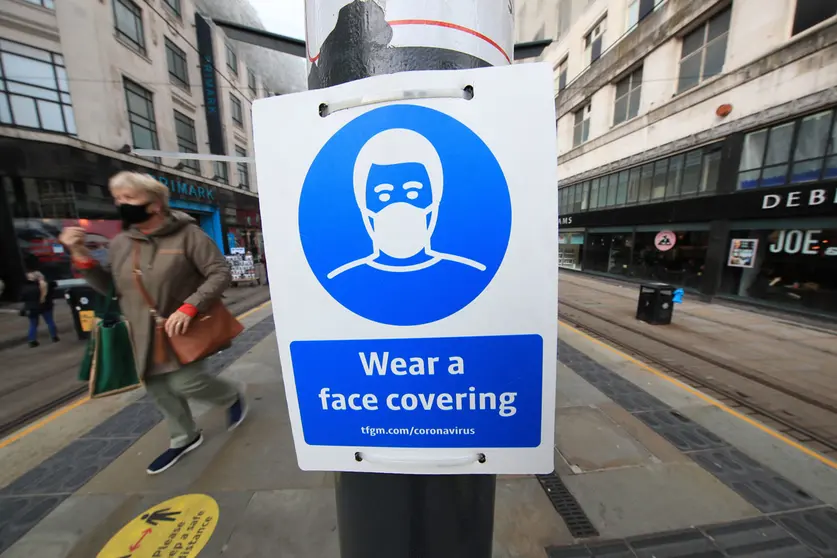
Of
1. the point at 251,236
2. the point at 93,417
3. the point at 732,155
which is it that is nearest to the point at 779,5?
the point at 732,155

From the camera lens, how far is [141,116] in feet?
44.3

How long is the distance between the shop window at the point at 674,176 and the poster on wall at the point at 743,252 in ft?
8.73

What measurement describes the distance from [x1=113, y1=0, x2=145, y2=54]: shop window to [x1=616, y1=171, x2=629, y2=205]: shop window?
67.9ft

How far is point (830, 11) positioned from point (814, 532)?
11.9m

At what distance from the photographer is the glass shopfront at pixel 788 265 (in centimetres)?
757

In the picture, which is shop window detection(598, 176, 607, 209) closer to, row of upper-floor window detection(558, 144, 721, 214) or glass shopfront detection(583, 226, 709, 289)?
row of upper-floor window detection(558, 144, 721, 214)

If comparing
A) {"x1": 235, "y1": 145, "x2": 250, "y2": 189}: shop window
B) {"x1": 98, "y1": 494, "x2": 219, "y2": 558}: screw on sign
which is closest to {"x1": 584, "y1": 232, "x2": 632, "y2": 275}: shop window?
{"x1": 98, "y1": 494, "x2": 219, "y2": 558}: screw on sign

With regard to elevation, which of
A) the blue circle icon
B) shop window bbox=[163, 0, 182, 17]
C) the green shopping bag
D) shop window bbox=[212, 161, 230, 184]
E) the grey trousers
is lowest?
the grey trousers

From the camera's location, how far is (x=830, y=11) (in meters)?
7.57

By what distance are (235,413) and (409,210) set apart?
11.0ft

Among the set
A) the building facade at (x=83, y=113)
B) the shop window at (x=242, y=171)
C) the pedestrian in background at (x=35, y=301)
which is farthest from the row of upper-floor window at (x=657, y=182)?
the shop window at (x=242, y=171)

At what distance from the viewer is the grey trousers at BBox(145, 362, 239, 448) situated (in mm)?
2557

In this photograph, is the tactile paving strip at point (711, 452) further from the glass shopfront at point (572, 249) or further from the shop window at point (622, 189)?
the glass shopfront at point (572, 249)

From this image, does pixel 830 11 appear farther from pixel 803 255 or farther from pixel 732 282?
pixel 732 282
